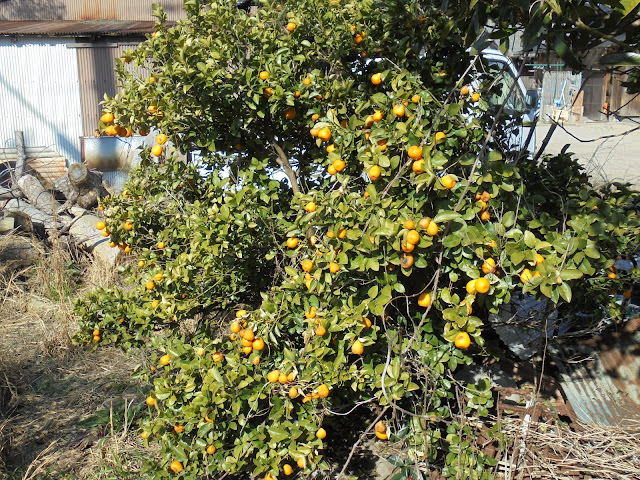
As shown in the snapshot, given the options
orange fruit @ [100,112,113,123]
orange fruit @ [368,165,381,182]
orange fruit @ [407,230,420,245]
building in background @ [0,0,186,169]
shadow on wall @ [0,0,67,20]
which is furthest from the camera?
shadow on wall @ [0,0,67,20]

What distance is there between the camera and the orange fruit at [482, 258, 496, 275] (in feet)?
7.13

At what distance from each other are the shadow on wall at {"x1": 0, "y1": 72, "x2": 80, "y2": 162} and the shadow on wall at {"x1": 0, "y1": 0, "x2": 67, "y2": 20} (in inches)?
85.7

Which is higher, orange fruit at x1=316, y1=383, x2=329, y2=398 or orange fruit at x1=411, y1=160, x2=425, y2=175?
orange fruit at x1=411, y1=160, x2=425, y2=175

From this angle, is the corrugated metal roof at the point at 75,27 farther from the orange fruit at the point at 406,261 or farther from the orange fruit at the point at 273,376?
the orange fruit at the point at 406,261

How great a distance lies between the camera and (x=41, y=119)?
12.9 metres

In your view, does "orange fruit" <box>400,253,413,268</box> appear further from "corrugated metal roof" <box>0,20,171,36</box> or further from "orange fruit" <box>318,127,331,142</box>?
"corrugated metal roof" <box>0,20,171,36</box>

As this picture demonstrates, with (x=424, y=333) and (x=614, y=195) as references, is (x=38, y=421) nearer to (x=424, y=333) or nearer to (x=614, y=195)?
A: (x=424, y=333)

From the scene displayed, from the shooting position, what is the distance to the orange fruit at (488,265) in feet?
7.13

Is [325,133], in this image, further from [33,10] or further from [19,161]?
[33,10]

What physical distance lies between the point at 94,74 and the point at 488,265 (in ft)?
40.4

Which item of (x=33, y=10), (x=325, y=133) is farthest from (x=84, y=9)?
(x=325, y=133)

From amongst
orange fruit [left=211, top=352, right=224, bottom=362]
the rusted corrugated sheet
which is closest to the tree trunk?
A: orange fruit [left=211, top=352, right=224, bottom=362]

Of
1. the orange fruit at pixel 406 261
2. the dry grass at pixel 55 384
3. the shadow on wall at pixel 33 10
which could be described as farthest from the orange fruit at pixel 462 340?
the shadow on wall at pixel 33 10

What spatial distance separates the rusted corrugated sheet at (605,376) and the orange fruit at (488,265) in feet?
4.16
